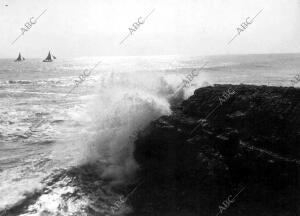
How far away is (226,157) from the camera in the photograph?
9570 mm

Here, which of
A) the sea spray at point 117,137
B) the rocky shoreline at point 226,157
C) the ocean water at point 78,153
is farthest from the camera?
the sea spray at point 117,137

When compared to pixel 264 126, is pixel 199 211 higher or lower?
lower

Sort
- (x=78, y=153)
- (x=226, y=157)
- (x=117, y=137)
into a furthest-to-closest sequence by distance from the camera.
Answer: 1. (x=78, y=153)
2. (x=117, y=137)
3. (x=226, y=157)

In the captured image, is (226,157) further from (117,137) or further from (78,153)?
(78,153)

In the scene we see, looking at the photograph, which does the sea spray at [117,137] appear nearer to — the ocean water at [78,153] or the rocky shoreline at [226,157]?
the ocean water at [78,153]

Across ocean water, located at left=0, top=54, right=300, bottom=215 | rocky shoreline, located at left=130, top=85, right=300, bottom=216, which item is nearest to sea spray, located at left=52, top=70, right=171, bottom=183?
ocean water, located at left=0, top=54, right=300, bottom=215

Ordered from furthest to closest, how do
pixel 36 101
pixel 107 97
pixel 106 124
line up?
pixel 36 101 < pixel 107 97 < pixel 106 124

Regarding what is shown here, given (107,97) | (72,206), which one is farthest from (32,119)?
(72,206)

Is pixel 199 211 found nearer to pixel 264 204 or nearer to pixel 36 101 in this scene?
pixel 264 204

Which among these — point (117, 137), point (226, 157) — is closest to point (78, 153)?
point (117, 137)

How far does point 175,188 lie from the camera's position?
958 centimetres

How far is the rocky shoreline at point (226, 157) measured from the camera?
8430 mm

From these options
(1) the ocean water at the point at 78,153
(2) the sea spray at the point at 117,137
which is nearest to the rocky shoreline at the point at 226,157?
(2) the sea spray at the point at 117,137

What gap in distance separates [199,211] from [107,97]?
12.0 m
